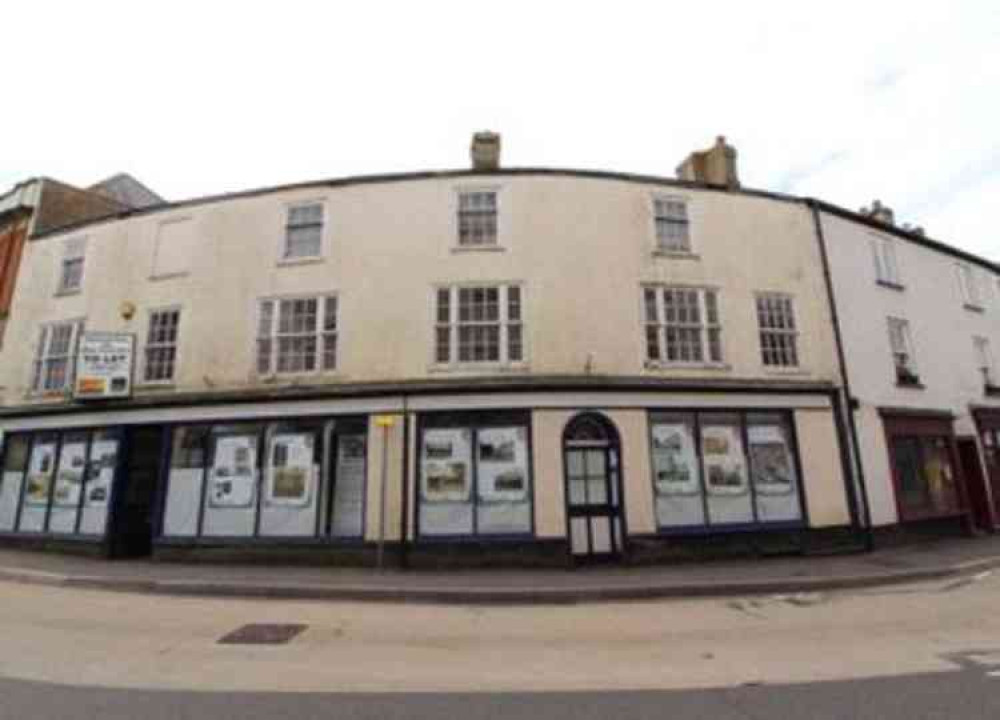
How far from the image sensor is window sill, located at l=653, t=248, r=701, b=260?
1526 centimetres

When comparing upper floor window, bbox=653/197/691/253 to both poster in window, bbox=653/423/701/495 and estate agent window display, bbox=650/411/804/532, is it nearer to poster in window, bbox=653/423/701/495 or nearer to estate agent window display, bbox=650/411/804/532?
estate agent window display, bbox=650/411/804/532

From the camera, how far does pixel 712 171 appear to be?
56.2ft

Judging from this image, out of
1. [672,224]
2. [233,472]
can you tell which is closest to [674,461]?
[672,224]

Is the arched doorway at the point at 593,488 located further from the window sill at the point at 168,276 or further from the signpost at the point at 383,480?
the window sill at the point at 168,276

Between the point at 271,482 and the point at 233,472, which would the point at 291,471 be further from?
the point at 233,472

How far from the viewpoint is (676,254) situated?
15.3m

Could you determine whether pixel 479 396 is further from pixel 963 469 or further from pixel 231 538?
pixel 963 469

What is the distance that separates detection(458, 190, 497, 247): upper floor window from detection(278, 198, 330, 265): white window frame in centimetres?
361

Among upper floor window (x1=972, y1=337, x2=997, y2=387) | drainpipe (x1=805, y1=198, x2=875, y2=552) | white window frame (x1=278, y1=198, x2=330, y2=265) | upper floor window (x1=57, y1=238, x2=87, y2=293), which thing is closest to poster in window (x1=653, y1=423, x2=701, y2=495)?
drainpipe (x1=805, y1=198, x2=875, y2=552)

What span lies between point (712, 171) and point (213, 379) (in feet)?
49.2

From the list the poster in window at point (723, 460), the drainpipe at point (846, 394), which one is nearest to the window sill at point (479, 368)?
the poster in window at point (723, 460)

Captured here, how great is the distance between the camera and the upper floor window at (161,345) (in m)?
15.6

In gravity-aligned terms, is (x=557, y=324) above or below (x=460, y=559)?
above

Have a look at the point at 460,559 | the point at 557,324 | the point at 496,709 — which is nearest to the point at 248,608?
the point at 460,559
